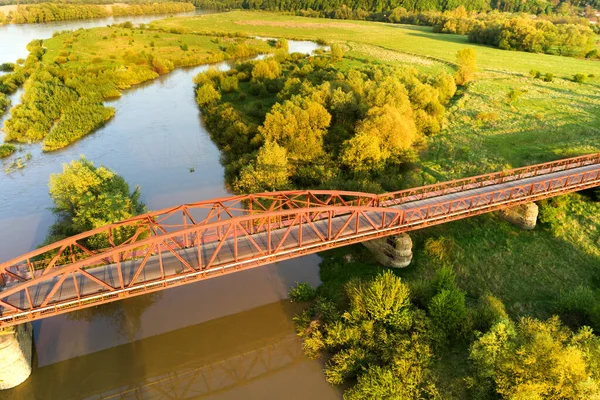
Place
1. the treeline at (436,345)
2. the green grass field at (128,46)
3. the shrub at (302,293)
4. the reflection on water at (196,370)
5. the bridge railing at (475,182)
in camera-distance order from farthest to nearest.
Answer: the green grass field at (128,46)
the bridge railing at (475,182)
the shrub at (302,293)
the reflection on water at (196,370)
the treeline at (436,345)

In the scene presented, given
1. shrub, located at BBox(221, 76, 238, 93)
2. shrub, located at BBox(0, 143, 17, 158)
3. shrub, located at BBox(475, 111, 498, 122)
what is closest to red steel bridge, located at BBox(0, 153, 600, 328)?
shrub, located at BBox(475, 111, 498, 122)

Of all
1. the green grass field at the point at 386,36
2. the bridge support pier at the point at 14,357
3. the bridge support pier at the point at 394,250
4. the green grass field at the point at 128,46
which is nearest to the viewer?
the bridge support pier at the point at 14,357

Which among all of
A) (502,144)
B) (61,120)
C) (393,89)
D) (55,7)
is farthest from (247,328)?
(55,7)

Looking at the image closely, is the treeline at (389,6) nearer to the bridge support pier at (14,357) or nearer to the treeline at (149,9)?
the treeline at (149,9)

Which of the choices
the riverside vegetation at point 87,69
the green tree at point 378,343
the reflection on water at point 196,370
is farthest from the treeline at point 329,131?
the riverside vegetation at point 87,69

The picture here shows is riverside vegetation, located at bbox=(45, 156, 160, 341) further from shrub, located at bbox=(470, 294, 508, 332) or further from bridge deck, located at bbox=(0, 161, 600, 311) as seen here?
shrub, located at bbox=(470, 294, 508, 332)

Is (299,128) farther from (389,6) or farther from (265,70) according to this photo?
(389,6)
